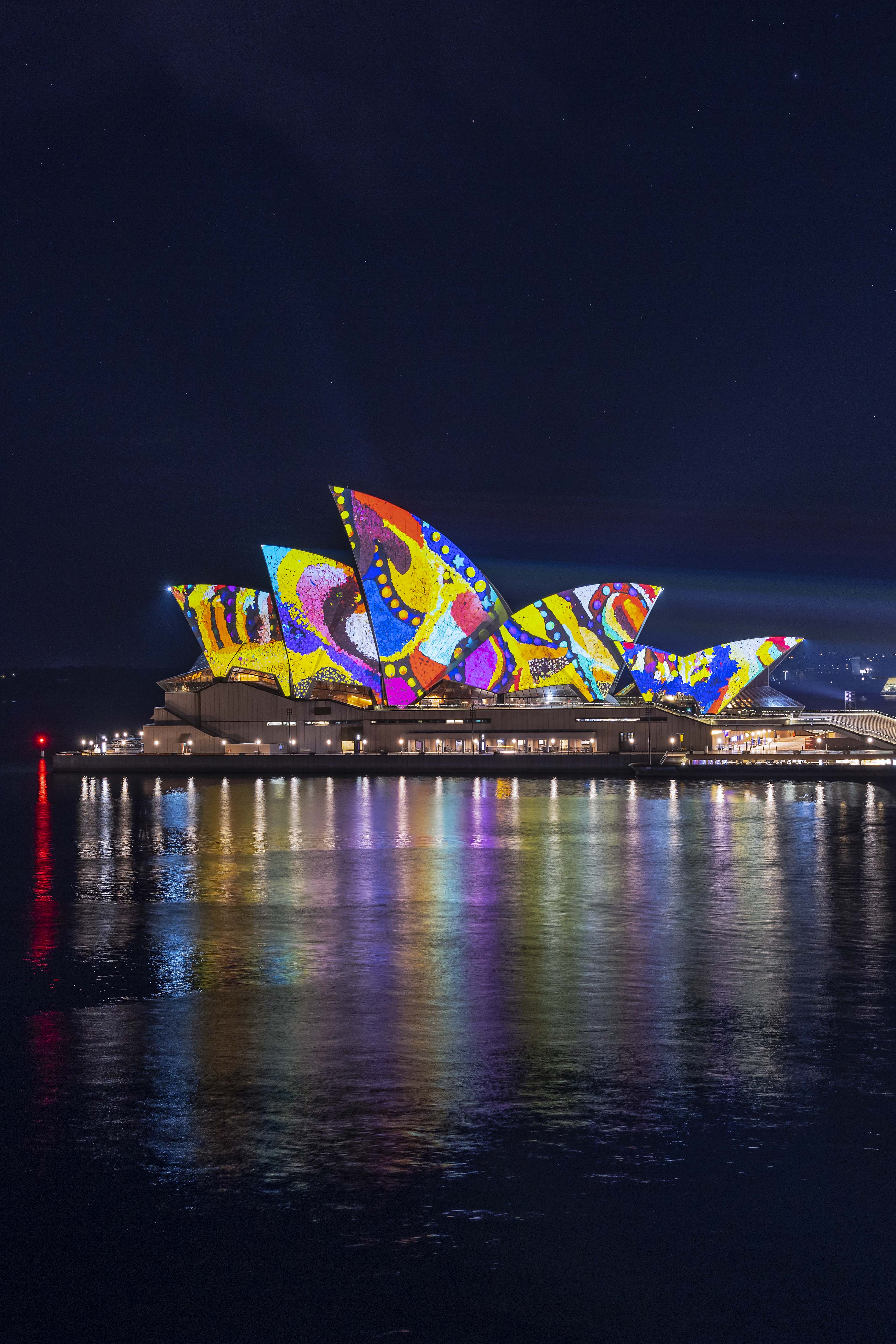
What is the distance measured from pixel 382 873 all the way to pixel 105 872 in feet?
18.9

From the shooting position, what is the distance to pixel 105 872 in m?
24.1

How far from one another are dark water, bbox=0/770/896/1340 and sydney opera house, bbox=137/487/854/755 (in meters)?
40.2

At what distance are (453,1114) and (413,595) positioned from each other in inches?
1939

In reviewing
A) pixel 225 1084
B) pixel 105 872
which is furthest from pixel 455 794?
pixel 225 1084

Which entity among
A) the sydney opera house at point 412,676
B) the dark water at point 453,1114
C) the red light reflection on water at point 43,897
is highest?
the sydney opera house at point 412,676

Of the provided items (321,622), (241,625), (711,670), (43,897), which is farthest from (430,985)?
(711,670)

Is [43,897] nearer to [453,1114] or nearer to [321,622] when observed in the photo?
[453,1114]

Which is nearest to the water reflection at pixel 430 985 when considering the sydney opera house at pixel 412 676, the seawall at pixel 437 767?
the seawall at pixel 437 767

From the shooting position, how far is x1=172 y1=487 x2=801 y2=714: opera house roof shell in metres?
56.8

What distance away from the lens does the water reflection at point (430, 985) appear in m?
8.65

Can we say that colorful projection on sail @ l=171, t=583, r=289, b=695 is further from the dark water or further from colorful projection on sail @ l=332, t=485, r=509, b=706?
the dark water

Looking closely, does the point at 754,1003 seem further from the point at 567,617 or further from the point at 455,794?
the point at 567,617

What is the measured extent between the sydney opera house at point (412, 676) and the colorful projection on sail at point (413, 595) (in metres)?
0.11

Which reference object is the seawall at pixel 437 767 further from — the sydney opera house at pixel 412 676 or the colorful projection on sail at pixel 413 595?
the colorful projection on sail at pixel 413 595
